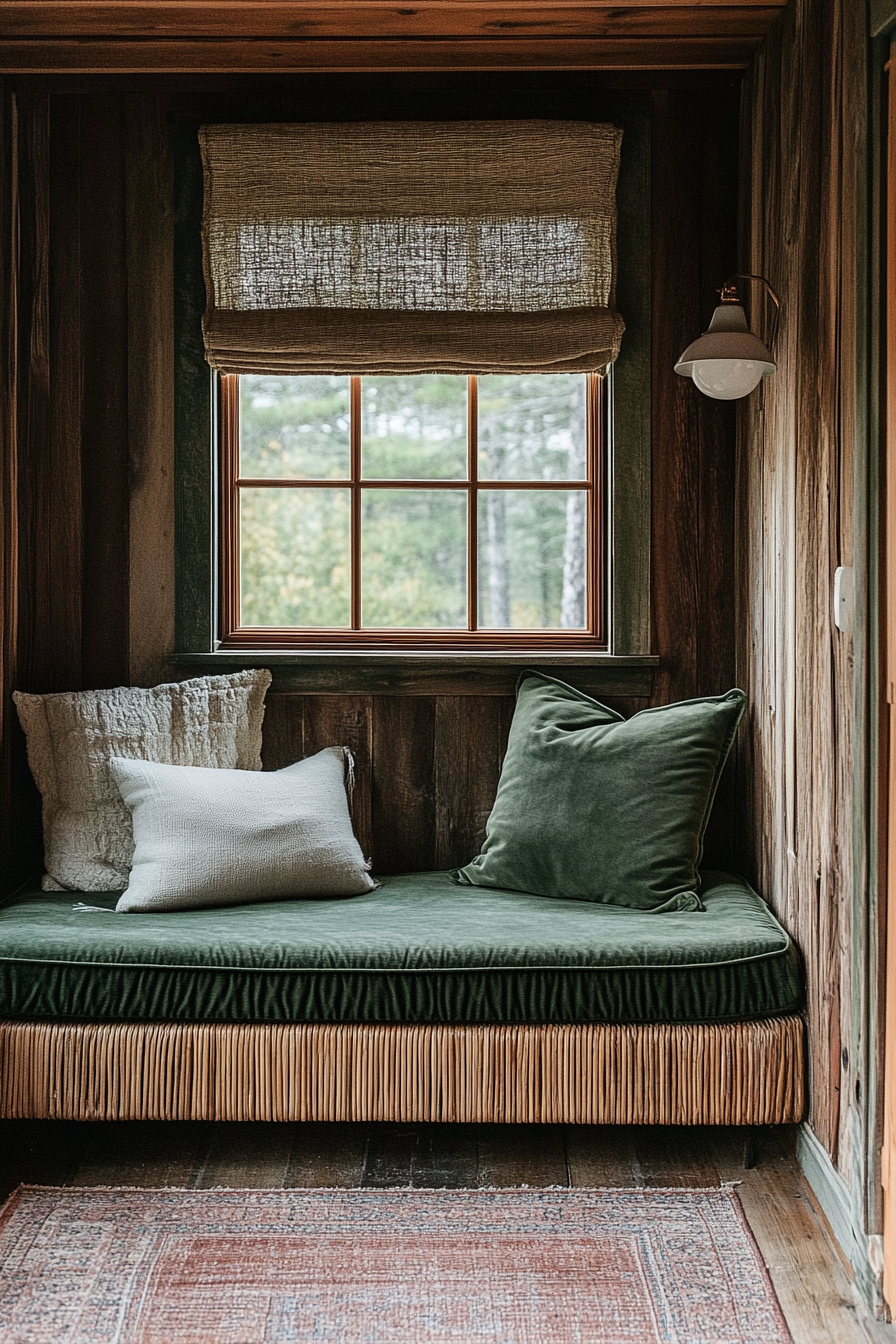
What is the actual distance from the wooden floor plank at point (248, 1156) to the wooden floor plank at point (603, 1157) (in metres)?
0.60

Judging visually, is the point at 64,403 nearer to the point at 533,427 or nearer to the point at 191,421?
the point at 191,421

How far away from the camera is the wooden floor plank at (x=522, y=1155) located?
2.30 metres

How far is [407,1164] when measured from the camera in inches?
92.7

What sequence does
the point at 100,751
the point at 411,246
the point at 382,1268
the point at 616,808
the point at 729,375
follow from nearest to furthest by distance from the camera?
the point at 382,1268 → the point at 729,375 → the point at 616,808 → the point at 100,751 → the point at 411,246

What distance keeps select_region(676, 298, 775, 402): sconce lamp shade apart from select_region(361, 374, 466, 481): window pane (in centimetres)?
73

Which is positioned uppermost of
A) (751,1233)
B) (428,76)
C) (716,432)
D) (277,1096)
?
(428,76)

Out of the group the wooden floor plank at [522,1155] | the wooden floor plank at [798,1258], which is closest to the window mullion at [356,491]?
the wooden floor plank at [522,1155]

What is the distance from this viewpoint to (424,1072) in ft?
7.42

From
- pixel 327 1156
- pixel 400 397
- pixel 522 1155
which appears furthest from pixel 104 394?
pixel 522 1155

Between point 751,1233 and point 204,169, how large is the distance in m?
2.74

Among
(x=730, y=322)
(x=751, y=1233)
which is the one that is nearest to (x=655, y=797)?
(x=751, y=1233)

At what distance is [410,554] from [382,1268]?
176cm

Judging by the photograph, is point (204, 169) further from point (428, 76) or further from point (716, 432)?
point (716, 432)

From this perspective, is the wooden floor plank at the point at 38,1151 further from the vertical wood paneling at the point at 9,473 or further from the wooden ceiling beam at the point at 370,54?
the wooden ceiling beam at the point at 370,54
